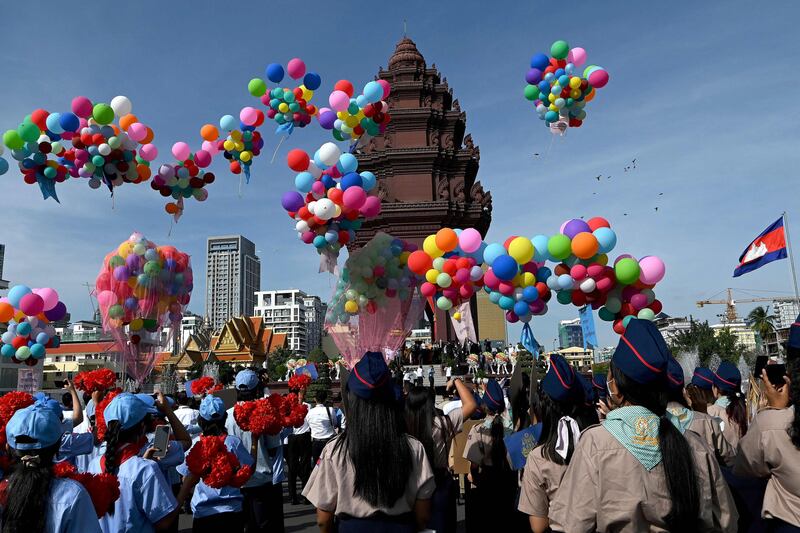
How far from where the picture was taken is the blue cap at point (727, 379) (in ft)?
19.6

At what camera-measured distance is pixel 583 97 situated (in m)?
Answer: 13.1

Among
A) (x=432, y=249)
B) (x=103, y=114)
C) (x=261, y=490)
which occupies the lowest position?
(x=261, y=490)

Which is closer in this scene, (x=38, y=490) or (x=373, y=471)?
(x=38, y=490)

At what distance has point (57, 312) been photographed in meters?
14.2

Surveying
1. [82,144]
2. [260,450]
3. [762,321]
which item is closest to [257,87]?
[82,144]

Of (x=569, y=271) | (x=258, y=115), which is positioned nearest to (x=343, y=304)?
(x=258, y=115)

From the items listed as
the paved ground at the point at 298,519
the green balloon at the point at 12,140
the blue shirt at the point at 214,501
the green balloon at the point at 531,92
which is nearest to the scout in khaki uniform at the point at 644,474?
the blue shirt at the point at 214,501

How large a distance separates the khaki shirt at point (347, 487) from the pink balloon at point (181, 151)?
13.0 metres

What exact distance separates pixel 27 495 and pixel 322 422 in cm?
740

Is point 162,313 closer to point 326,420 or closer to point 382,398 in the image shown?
point 326,420

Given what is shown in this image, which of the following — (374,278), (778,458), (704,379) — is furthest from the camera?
(374,278)

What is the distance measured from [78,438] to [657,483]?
4.34 meters

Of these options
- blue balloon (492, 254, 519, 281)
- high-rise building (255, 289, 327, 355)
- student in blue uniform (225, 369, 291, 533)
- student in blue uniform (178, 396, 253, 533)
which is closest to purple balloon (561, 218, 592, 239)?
blue balloon (492, 254, 519, 281)

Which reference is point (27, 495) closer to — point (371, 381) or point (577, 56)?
point (371, 381)
